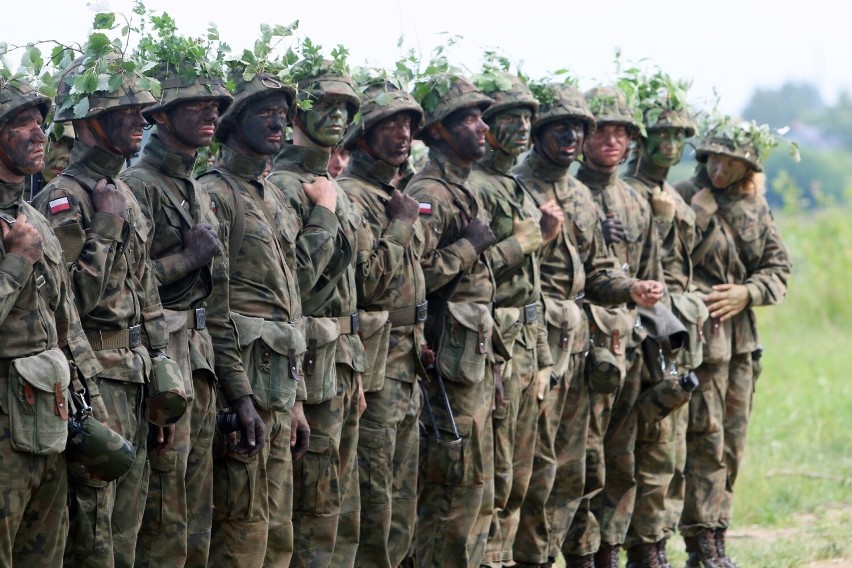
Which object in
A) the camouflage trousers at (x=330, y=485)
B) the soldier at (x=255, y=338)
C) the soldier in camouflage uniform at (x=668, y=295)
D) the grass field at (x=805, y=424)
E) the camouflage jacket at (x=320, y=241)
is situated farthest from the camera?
the grass field at (x=805, y=424)

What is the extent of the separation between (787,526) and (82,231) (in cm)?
683

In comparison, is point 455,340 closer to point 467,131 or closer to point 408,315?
point 408,315

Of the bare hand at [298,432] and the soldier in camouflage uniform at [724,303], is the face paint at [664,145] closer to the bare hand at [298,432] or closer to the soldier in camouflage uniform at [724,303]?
the soldier in camouflage uniform at [724,303]

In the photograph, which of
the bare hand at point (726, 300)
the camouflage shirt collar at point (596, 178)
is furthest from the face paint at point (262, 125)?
the bare hand at point (726, 300)

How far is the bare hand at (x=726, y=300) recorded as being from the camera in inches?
410

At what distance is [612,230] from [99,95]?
13.6 ft

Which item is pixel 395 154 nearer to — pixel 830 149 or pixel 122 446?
pixel 122 446

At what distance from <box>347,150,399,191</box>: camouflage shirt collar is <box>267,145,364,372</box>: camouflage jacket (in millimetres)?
359

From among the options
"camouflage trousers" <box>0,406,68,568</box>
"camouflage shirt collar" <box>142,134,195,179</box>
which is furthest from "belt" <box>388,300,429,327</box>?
"camouflage trousers" <box>0,406,68,568</box>

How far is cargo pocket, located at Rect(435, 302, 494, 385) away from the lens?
8234 millimetres

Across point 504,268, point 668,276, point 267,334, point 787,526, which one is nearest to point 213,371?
point 267,334

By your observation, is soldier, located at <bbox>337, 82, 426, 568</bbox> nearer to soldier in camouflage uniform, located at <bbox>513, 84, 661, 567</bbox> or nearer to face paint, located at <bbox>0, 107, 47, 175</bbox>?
soldier in camouflage uniform, located at <bbox>513, 84, 661, 567</bbox>

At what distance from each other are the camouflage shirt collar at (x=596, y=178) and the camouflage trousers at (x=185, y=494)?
12.6 feet

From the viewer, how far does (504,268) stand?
8.59m
